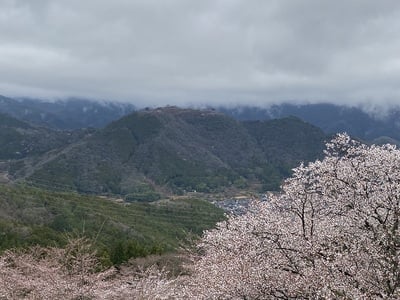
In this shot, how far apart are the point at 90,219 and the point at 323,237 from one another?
10738 cm

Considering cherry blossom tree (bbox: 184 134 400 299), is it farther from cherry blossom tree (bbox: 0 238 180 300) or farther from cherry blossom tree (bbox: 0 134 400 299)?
cherry blossom tree (bbox: 0 238 180 300)

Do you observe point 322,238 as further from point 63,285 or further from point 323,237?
point 63,285

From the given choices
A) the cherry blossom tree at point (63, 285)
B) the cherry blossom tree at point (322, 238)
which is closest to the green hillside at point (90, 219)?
the cherry blossom tree at point (63, 285)

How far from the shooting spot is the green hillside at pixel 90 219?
82.5 meters

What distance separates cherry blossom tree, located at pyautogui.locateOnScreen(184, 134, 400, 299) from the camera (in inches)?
500

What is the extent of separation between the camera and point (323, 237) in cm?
1405

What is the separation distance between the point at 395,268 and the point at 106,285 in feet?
57.7

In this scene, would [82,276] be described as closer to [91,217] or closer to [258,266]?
[258,266]

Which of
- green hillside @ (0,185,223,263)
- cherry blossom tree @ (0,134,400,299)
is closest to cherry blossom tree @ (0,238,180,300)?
cherry blossom tree @ (0,134,400,299)

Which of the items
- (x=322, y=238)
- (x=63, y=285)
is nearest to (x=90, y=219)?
(x=63, y=285)

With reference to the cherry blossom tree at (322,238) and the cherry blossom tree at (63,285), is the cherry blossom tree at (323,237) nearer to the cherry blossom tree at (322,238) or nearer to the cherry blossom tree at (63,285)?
the cherry blossom tree at (322,238)

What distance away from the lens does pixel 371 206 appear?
544 inches

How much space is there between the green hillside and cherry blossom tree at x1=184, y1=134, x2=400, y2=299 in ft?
204

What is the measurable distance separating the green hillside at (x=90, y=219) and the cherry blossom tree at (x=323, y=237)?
62249 millimetres
